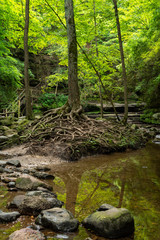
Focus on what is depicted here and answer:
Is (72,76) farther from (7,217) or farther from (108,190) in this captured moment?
(7,217)

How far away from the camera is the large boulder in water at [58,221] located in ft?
7.10

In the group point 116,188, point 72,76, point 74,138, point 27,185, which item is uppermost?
point 72,76

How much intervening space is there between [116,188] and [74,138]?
304cm

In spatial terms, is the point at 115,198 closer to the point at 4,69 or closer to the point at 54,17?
the point at 4,69

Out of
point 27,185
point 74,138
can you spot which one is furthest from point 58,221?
point 74,138

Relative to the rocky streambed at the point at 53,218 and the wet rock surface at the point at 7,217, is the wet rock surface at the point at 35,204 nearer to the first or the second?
the rocky streambed at the point at 53,218

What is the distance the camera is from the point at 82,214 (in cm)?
259

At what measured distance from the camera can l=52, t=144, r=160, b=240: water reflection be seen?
2.55 metres

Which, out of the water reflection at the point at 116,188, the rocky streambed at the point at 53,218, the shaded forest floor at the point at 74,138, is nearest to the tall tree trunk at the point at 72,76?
the shaded forest floor at the point at 74,138

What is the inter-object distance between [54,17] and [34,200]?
11429 millimetres

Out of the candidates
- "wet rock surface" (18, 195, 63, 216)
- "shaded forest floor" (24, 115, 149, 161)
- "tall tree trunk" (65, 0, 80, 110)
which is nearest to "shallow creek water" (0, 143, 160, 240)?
"wet rock surface" (18, 195, 63, 216)

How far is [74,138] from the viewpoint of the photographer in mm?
6387

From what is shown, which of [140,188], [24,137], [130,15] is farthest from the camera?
[130,15]

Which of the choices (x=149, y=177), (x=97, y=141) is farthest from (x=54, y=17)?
(x=149, y=177)
